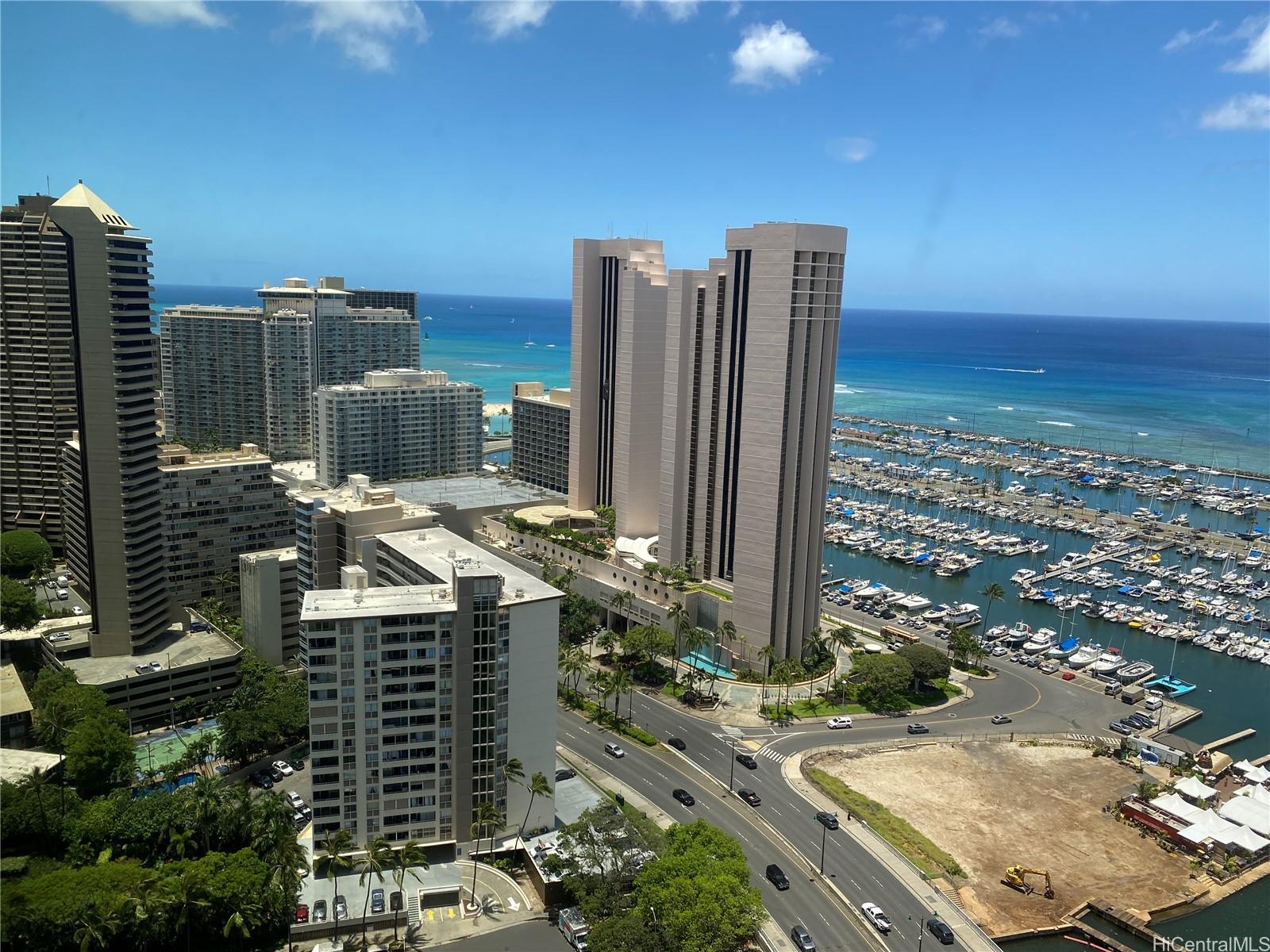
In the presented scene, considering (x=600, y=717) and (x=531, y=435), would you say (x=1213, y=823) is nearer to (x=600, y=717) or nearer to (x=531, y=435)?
(x=600, y=717)

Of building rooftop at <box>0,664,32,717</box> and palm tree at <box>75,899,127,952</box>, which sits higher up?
building rooftop at <box>0,664,32,717</box>

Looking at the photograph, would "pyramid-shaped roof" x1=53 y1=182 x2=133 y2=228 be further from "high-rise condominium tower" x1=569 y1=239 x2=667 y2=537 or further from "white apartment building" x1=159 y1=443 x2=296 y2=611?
"high-rise condominium tower" x1=569 y1=239 x2=667 y2=537

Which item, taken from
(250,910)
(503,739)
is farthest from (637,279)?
(250,910)

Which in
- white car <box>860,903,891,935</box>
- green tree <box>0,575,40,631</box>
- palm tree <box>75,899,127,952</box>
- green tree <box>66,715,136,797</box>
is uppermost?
green tree <box>0,575,40,631</box>

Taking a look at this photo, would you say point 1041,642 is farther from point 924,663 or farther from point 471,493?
point 471,493

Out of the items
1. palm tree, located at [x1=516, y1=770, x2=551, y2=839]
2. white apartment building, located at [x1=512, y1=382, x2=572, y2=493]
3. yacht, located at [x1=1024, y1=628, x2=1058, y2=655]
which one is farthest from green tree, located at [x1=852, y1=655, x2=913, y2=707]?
white apartment building, located at [x1=512, y1=382, x2=572, y2=493]
